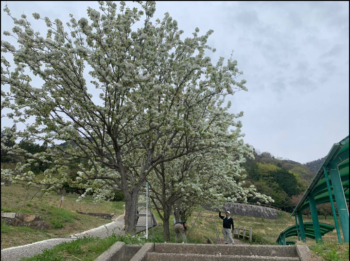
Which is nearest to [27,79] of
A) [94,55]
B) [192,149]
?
[94,55]

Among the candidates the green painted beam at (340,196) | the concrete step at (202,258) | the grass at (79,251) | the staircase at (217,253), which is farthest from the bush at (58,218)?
the green painted beam at (340,196)

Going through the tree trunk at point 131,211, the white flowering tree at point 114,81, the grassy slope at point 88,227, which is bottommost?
the grassy slope at point 88,227

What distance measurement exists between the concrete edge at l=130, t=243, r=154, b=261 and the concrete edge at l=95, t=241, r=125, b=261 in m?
0.39

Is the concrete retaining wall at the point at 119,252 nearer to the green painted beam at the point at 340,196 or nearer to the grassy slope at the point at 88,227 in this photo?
the grassy slope at the point at 88,227

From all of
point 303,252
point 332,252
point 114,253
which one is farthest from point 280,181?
point 114,253

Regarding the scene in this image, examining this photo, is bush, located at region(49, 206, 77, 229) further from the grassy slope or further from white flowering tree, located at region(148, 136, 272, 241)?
white flowering tree, located at region(148, 136, 272, 241)

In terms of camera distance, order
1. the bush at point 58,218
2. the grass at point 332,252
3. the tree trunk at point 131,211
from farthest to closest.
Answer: the bush at point 58,218 → the tree trunk at point 131,211 → the grass at point 332,252

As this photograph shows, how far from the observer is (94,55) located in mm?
6578

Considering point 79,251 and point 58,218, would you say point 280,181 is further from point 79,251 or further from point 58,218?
point 79,251

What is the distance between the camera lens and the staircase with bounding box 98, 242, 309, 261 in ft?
14.7

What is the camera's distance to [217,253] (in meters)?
5.02

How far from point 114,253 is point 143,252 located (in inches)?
22.6

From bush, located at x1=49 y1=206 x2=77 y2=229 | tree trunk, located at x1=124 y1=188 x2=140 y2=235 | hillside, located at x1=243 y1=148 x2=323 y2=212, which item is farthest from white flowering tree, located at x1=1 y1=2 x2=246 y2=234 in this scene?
hillside, located at x1=243 y1=148 x2=323 y2=212

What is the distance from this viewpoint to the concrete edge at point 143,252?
4.54 metres
